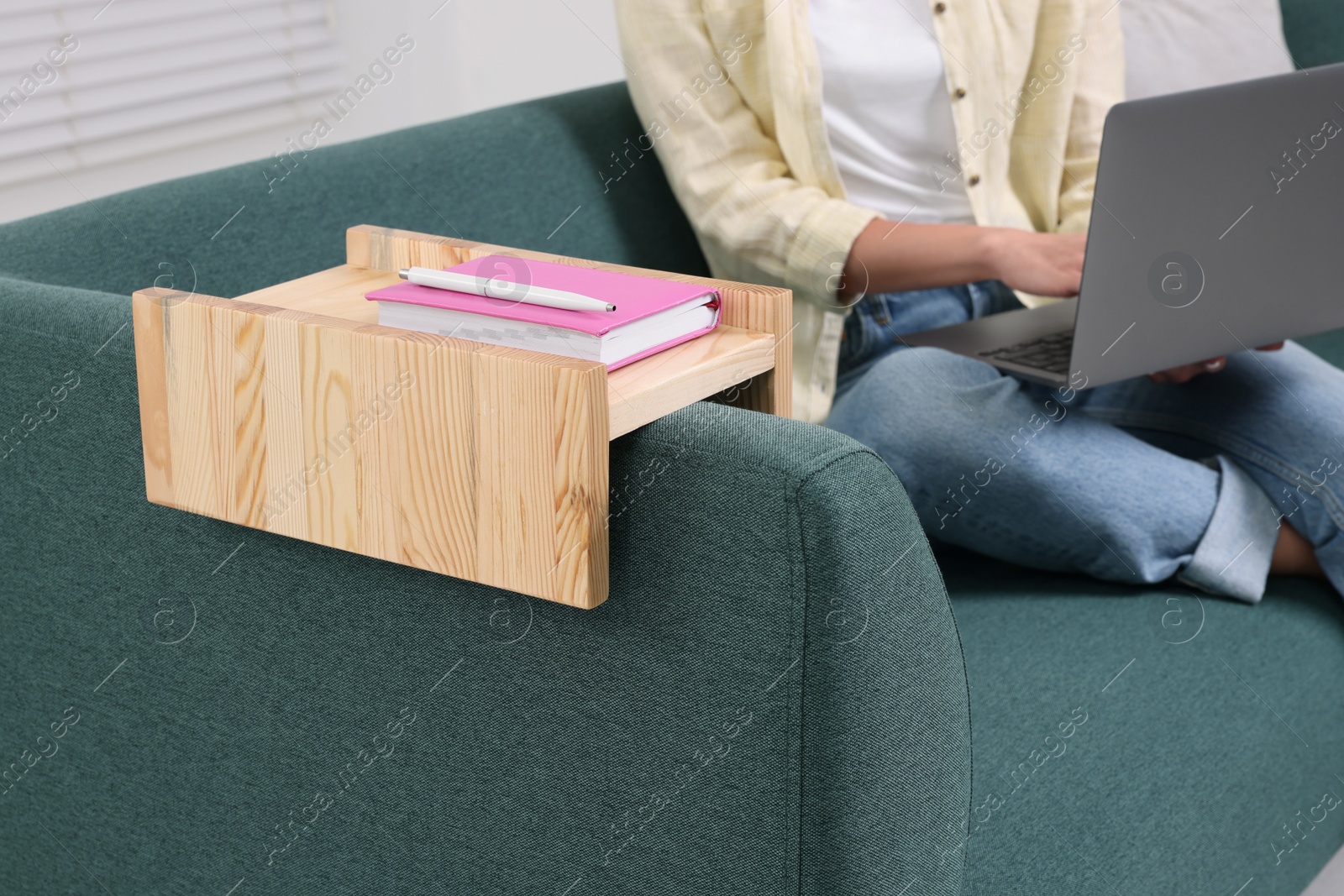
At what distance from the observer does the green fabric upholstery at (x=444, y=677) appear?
0.67 m

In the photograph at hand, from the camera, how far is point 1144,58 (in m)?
1.77

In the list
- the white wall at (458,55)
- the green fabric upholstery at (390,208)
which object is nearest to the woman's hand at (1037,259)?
the green fabric upholstery at (390,208)

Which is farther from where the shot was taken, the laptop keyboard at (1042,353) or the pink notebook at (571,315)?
Result: the laptop keyboard at (1042,353)

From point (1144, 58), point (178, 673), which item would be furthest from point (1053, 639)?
point (1144, 58)

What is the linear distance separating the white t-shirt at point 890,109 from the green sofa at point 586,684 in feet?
1.36

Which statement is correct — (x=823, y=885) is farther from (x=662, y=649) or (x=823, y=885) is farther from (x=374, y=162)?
(x=374, y=162)

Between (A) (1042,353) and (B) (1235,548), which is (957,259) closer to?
(A) (1042,353)

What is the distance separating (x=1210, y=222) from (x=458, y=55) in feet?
6.01

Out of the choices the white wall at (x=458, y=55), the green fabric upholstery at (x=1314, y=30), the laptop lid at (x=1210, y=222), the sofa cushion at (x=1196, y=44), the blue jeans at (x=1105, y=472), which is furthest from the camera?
the white wall at (x=458, y=55)

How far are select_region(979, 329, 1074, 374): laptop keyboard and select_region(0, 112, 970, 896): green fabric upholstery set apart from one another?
55 cm

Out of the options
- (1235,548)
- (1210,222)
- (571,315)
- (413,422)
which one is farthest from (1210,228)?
(413,422)

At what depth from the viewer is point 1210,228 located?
1.07 metres

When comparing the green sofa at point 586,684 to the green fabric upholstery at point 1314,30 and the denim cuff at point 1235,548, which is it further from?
the green fabric upholstery at point 1314,30

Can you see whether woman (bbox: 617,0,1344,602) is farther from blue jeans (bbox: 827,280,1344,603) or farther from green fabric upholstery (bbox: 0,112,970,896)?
green fabric upholstery (bbox: 0,112,970,896)
